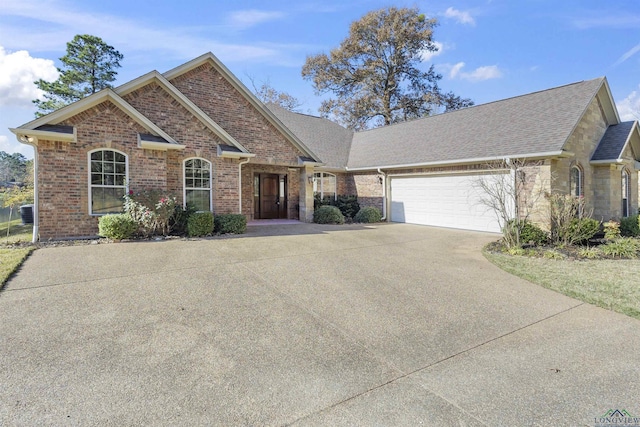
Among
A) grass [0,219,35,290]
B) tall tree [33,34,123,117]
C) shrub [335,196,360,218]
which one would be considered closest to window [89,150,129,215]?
grass [0,219,35,290]

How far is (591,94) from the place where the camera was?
39.0 feet

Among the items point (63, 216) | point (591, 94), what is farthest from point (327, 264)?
point (591, 94)

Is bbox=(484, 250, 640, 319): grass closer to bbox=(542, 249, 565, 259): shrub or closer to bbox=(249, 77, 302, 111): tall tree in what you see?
bbox=(542, 249, 565, 259): shrub

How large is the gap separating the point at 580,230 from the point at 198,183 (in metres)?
12.5

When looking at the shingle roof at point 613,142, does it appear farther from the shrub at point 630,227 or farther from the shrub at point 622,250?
the shrub at point 622,250

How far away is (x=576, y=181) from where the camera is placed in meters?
12.5

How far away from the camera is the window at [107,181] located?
9.45m

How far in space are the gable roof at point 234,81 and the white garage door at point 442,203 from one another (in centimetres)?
474

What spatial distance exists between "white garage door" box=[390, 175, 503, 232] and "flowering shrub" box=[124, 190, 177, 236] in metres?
10.5

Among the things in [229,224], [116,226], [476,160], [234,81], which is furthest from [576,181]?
[116,226]

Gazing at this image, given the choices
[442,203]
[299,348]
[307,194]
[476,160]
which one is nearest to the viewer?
[299,348]

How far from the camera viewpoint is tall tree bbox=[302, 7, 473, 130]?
94.7 ft

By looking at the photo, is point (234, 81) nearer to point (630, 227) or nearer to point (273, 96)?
point (630, 227)

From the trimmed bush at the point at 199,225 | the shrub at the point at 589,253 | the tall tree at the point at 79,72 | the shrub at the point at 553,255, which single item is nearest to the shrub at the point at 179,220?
the trimmed bush at the point at 199,225
